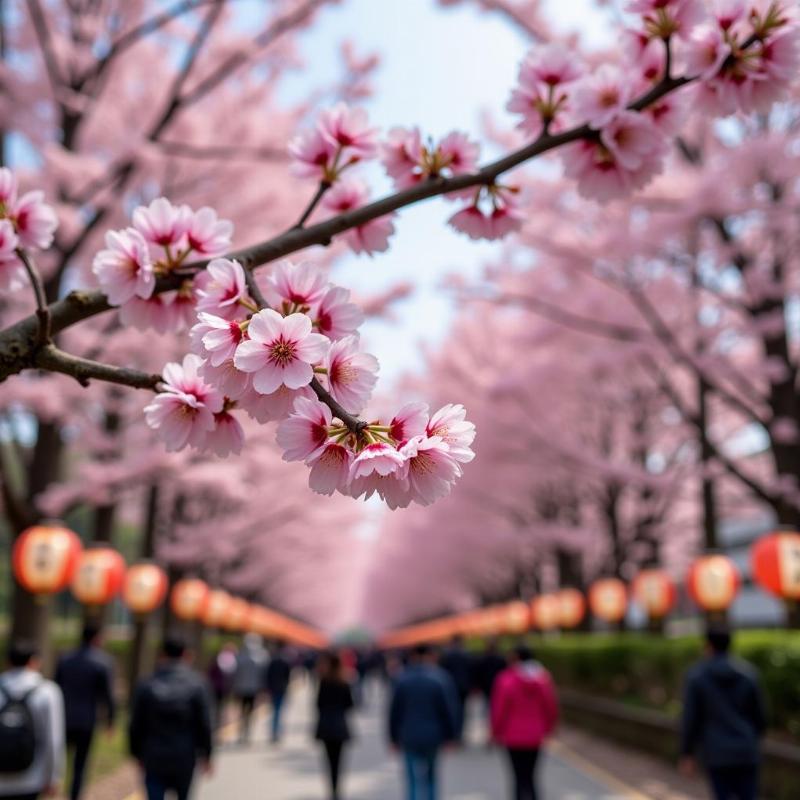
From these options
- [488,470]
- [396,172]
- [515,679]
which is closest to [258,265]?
[396,172]

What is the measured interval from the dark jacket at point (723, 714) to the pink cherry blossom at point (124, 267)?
17.8 ft

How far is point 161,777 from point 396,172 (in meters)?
5.12

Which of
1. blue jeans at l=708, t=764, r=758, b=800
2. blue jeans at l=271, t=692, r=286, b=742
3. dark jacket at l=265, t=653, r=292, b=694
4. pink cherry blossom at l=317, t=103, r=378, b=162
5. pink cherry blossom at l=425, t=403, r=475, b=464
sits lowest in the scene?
blue jeans at l=271, t=692, r=286, b=742

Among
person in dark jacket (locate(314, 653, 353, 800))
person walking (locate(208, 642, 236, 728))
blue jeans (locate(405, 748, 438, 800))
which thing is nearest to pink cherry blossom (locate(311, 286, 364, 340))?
blue jeans (locate(405, 748, 438, 800))

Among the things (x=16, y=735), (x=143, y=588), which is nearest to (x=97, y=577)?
(x=143, y=588)

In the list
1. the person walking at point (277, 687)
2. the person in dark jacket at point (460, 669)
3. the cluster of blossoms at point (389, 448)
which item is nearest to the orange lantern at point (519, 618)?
the person in dark jacket at point (460, 669)

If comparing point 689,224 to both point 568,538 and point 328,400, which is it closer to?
point 328,400

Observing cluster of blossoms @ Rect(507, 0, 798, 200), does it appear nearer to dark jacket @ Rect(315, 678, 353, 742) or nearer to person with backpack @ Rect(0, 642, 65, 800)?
person with backpack @ Rect(0, 642, 65, 800)

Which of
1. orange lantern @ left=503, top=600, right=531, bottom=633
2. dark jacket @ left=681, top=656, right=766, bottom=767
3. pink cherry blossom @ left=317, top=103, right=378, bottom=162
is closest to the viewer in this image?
pink cherry blossom @ left=317, top=103, right=378, bottom=162

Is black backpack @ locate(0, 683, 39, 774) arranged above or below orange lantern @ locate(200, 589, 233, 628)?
below

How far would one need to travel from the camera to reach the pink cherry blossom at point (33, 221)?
7.61 ft

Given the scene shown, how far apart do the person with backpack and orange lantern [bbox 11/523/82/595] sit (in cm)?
297

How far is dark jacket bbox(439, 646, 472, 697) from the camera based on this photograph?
1486cm

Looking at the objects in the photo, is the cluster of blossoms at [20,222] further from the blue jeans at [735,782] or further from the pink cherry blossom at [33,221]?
the blue jeans at [735,782]
